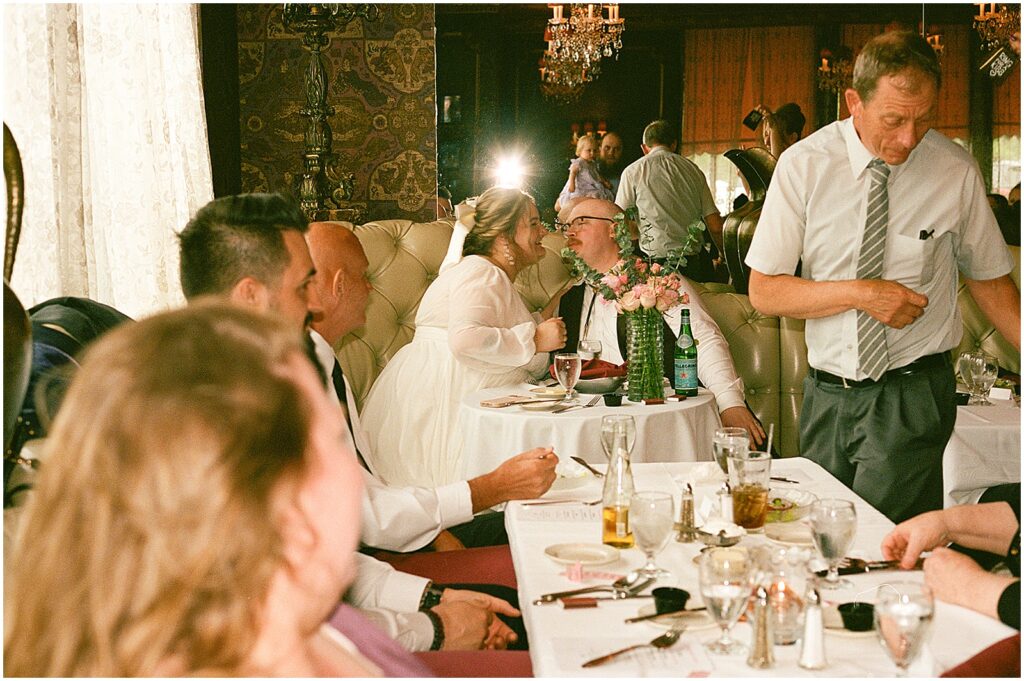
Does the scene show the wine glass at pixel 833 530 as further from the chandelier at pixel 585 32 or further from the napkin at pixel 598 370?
the chandelier at pixel 585 32

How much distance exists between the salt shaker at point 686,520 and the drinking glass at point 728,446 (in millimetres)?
87

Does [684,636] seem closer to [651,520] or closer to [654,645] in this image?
[654,645]

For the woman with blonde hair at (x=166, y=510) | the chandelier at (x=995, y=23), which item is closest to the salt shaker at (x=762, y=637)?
the woman with blonde hair at (x=166, y=510)

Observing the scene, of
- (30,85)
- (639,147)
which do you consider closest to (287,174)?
(30,85)

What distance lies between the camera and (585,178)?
8.39 metres

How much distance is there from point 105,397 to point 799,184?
7.29 feet

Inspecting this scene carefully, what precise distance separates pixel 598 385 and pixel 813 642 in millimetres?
2083

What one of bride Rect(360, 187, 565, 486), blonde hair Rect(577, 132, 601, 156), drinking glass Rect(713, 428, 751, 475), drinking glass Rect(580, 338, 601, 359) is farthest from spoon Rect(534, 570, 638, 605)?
blonde hair Rect(577, 132, 601, 156)

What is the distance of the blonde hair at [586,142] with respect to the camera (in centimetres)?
864

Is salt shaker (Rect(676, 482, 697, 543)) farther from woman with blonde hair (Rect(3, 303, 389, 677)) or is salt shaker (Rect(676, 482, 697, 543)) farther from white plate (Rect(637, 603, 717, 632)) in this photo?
woman with blonde hair (Rect(3, 303, 389, 677))

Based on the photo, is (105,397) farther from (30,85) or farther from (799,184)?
(799,184)

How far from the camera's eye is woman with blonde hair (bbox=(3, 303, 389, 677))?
63 cm

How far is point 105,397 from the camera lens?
0.65 metres

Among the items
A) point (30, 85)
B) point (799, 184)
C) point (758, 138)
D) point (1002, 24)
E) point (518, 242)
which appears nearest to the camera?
point (30, 85)
